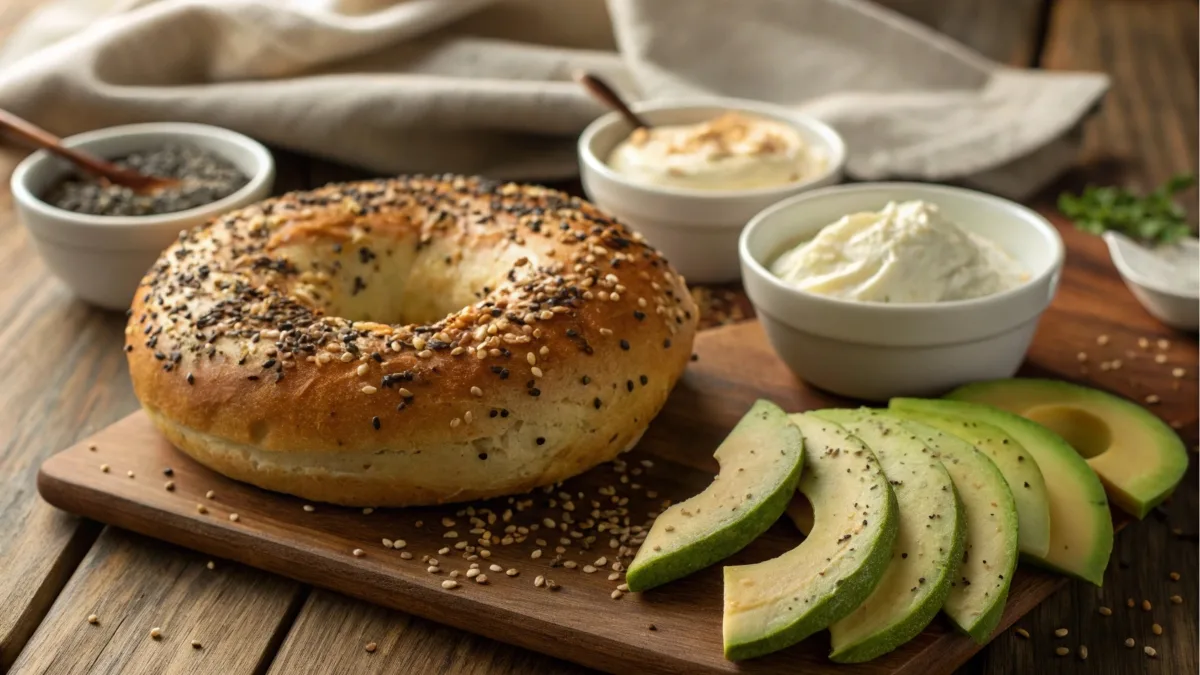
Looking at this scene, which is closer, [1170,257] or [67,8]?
[1170,257]

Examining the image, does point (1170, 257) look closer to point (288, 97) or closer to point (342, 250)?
point (342, 250)

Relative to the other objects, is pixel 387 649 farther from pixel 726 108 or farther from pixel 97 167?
pixel 726 108

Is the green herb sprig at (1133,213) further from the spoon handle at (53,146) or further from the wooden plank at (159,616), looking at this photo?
the spoon handle at (53,146)

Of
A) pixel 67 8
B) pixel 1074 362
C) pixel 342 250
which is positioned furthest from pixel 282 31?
pixel 1074 362

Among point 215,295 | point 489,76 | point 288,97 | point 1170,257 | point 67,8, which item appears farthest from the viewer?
point 67,8

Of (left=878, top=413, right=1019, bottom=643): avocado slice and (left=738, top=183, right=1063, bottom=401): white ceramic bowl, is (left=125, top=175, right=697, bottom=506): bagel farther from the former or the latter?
(left=878, top=413, right=1019, bottom=643): avocado slice

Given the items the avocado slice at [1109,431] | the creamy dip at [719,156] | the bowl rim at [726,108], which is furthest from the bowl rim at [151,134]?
the avocado slice at [1109,431]

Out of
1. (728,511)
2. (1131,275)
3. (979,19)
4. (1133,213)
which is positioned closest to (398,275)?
(728,511)
